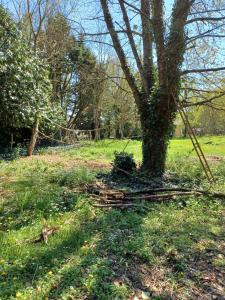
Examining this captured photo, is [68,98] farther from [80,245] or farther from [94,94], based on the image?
[80,245]

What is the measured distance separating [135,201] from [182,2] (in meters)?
5.50

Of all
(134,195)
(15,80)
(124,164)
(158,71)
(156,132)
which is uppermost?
(158,71)

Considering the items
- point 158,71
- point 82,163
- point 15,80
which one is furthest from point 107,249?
point 82,163

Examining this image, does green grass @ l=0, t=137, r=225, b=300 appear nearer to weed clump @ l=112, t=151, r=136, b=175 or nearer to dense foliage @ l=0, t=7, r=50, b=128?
weed clump @ l=112, t=151, r=136, b=175

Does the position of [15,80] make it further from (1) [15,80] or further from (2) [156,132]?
(2) [156,132]

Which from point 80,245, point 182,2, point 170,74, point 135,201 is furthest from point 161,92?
point 80,245

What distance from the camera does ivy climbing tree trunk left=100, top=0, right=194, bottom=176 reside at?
891 cm

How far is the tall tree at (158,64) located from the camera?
8.91 metres

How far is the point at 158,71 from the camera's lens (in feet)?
30.4

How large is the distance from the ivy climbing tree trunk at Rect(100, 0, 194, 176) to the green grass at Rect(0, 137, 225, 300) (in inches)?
117

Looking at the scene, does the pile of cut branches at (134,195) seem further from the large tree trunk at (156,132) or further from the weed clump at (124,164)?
the large tree trunk at (156,132)

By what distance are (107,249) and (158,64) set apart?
6.22 metres

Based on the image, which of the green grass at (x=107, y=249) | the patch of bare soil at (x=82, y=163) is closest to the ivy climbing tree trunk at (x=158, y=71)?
the patch of bare soil at (x=82, y=163)

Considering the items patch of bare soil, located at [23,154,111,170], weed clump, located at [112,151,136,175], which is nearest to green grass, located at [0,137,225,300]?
weed clump, located at [112,151,136,175]
